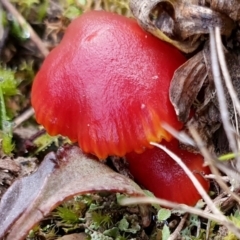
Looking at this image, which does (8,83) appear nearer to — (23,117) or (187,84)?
(23,117)

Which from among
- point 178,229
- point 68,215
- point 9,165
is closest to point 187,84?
point 178,229

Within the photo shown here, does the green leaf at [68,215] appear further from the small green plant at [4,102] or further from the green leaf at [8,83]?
the green leaf at [8,83]

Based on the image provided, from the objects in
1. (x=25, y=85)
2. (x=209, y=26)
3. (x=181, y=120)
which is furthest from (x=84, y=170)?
(x=25, y=85)

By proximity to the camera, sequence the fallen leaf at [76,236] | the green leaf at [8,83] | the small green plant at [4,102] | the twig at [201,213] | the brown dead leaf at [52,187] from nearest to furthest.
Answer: the twig at [201,213]
the brown dead leaf at [52,187]
the fallen leaf at [76,236]
the small green plant at [4,102]
the green leaf at [8,83]

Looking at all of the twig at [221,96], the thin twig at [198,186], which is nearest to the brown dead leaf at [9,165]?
the thin twig at [198,186]

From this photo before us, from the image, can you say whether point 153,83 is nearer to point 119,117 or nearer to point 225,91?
point 119,117

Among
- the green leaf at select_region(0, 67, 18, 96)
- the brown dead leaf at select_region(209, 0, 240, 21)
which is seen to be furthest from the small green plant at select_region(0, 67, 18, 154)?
the brown dead leaf at select_region(209, 0, 240, 21)

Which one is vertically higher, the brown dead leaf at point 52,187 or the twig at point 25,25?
the twig at point 25,25
